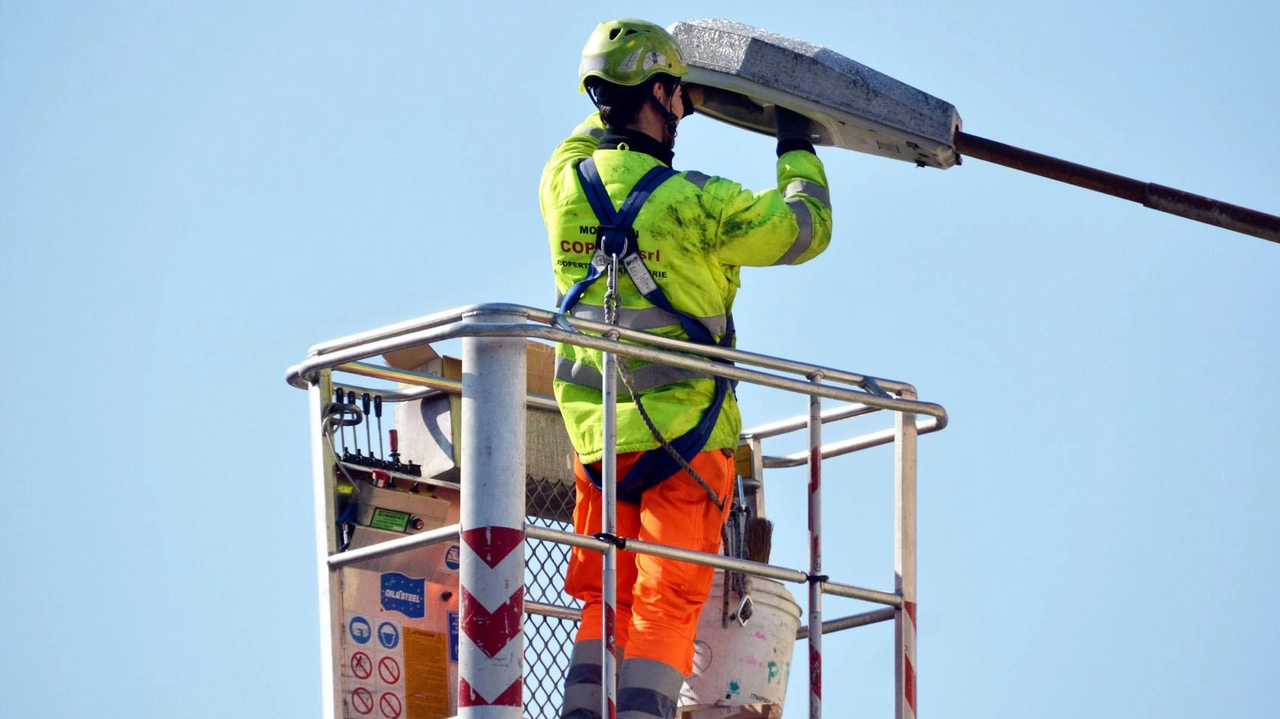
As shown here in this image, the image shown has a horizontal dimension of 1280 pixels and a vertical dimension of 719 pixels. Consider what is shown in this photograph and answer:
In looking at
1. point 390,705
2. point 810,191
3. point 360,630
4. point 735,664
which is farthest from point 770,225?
point 390,705

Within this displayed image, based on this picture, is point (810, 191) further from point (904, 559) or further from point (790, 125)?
point (904, 559)

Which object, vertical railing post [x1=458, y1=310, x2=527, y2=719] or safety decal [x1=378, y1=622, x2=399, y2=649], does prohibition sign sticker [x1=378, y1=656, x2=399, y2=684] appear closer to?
safety decal [x1=378, y1=622, x2=399, y2=649]

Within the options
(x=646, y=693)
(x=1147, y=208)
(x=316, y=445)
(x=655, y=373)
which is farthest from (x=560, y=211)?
(x=1147, y=208)

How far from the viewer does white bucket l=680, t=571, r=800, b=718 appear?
30.2 ft

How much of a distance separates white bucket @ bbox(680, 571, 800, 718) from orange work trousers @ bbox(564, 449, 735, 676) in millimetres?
647

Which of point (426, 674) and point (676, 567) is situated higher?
point (676, 567)

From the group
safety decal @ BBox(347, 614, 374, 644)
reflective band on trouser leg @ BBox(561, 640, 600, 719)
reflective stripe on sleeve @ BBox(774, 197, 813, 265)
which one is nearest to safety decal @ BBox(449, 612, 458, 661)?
safety decal @ BBox(347, 614, 374, 644)

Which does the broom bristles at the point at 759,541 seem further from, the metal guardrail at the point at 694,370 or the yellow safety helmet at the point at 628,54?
the yellow safety helmet at the point at 628,54

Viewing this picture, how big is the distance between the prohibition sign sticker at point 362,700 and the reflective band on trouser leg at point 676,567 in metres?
1.04

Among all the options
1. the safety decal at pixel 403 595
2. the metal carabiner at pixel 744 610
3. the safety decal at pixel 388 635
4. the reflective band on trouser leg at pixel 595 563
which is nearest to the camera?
the reflective band on trouser leg at pixel 595 563

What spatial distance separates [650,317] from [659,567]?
3.27 feet

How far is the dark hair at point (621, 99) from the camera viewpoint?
8.92 meters

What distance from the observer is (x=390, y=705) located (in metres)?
8.59

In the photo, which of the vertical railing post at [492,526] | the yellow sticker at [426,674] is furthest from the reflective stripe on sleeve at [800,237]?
the yellow sticker at [426,674]
